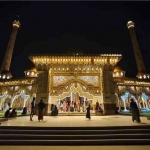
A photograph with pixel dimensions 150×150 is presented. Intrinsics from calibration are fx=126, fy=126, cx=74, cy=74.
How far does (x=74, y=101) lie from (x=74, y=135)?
11.8 meters

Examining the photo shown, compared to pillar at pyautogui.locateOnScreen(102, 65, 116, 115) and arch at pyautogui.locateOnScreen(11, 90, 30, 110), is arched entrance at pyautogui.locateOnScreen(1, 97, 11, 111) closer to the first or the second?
arch at pyautogui.locateOnScreen(11, 90, 30, 110)

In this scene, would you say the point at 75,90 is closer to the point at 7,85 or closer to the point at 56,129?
the point at 56,129

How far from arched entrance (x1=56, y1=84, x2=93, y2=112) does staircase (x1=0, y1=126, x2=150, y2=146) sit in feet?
28.1

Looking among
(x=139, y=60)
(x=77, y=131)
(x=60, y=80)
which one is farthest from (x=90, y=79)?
(x=139, y=60)

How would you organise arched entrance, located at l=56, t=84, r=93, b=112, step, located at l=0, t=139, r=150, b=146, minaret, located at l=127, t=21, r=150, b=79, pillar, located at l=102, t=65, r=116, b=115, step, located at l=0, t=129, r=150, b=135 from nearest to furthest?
step, located at l=0, t=139, r=150, b=146
step, located at l=0, t=129, r=150, b=135
pillar, located at l=102, t=65, r=116, b=115
arched entrance, located at l=56, t=84, r=93, b=112
minaret, located at l=127, t=21, r=150, b=79

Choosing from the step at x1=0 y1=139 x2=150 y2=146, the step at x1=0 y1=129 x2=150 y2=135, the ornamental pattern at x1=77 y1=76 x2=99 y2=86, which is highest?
the ornamental pattern at x1=77 y1=76 x2=99 y2=86

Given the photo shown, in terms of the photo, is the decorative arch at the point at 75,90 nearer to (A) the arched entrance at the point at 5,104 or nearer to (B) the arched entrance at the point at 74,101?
(B) the arched entrance at the point at 74,101

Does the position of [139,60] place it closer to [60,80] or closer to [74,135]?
[60,80]

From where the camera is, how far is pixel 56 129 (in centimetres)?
603

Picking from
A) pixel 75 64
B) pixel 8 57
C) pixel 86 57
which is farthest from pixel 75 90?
pixel 8 57

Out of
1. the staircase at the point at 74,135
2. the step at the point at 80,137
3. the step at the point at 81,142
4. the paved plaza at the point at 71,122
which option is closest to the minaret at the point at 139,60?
the paved plaza at the point at 71,122

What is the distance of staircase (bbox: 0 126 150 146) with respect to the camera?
203 inches

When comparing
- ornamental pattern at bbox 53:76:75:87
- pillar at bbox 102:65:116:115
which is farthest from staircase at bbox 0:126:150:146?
ornamental pattern at bbox 53:76:75:87

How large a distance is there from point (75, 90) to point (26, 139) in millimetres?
10340
